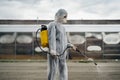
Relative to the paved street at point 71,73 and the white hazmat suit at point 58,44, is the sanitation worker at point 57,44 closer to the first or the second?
the white hazmat suit at point 58,44

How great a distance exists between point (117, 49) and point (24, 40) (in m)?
6.22

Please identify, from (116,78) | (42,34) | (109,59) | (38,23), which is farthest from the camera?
(38,23)

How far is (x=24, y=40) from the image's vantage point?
84.4 feet

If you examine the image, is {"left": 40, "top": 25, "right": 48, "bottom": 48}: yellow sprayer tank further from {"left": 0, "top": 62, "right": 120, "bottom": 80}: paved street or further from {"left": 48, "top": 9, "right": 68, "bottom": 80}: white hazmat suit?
{"left": 0, "top": 62, "right": 120, "bottom": 80}: paved street

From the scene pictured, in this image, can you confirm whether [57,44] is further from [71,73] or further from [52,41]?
[71,73]

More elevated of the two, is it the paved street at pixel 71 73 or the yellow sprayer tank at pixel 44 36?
the yellow sprayer tank at pixel 44 36

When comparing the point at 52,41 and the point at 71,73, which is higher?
the point at 52,41

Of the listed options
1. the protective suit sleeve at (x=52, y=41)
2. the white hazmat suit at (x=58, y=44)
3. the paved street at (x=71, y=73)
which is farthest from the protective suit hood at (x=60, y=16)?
the paved street at (x=71, y=73)

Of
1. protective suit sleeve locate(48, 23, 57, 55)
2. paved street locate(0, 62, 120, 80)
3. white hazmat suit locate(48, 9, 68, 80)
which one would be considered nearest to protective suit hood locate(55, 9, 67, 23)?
white hazmat suit locate(48, 9, 68, 80)

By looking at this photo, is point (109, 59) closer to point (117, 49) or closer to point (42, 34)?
point (117, 49)

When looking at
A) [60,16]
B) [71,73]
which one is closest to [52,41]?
[60,16]

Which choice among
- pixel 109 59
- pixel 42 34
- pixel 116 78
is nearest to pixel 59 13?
pixel 42 34

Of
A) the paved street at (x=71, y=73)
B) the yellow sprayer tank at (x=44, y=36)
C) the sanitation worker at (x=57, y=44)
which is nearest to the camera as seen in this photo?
the yellow sprayer tank at (x=44, y=36)

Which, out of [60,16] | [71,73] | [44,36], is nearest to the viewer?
[44,36]
